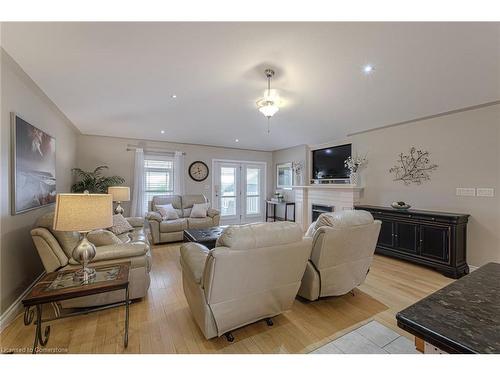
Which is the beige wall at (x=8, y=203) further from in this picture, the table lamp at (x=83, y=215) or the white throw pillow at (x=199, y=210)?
the white throw pillow at (x=199, y=210)

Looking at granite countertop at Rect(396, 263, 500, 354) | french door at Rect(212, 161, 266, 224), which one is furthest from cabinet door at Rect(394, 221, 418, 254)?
french door at Rect(212, 161, 266, 224)

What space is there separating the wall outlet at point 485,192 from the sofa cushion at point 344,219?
2230 mm

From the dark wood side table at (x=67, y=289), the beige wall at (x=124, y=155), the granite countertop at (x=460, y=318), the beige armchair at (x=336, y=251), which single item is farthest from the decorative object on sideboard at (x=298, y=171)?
the granite countertop at (x=460, y=318)

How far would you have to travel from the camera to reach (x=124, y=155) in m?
5.57

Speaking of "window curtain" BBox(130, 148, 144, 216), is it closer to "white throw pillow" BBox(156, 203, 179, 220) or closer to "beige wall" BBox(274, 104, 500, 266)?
"white throw pillow" BBox(156, 203, 179, 220)

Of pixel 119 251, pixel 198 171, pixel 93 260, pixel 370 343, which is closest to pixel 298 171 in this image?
pixel 198 171

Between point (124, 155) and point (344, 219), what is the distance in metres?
5.39

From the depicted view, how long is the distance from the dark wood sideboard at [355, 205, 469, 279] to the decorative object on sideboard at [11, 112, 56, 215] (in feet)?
16.4

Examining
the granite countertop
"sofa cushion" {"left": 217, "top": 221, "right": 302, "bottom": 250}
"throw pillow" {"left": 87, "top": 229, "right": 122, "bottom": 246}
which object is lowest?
"throw pillow" {"left": 87, "top": 229, "right": 122, "bottom": 246}

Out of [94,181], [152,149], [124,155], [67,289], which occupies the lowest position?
[67,289]

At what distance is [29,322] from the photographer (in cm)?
198

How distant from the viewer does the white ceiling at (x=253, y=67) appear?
6.97 ft

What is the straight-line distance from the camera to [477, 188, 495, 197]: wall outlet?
312cm

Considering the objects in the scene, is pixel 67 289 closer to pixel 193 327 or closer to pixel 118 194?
pixel 193 327
